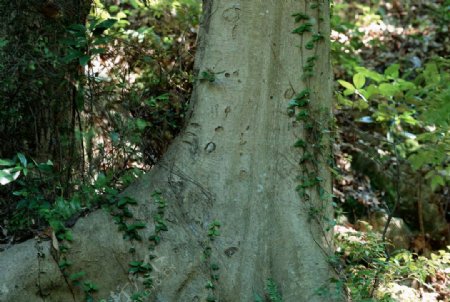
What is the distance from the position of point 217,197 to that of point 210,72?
0.83 meters

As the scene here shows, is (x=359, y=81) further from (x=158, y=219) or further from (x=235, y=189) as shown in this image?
(x=158, y=219)

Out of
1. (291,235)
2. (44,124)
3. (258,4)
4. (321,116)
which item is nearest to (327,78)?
(321,116)

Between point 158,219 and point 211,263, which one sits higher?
point 158,219

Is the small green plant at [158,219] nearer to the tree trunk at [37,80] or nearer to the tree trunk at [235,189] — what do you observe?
the tree trunk at [235,189]

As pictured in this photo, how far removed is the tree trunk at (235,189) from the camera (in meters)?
3.71

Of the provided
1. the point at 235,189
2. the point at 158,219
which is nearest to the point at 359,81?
→ the point at 235,189

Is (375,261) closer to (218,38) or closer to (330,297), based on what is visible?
(330,297)

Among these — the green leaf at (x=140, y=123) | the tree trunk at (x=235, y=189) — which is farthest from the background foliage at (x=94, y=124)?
the tree trunk at (x=235, y=189)

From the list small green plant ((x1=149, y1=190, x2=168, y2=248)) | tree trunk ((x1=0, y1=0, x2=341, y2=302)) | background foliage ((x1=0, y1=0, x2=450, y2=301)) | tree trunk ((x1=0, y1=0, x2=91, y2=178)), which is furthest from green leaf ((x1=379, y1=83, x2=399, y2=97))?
tree trunk ((x1=0, y1=0, x2=91, y2=178))

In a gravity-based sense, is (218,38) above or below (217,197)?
above

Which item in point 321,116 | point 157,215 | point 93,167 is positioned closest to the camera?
point 157,215

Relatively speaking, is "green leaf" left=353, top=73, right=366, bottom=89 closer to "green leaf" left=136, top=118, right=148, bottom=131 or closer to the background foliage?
the background foliage

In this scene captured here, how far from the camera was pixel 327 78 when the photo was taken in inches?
165

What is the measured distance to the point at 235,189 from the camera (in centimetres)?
389
